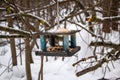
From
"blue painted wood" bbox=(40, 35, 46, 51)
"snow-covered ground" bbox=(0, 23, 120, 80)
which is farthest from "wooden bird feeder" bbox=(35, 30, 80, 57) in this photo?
"snow-covered ground" bbox=(0, 23, 120, 80)

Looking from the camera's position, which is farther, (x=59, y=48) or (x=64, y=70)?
(x=64, y=70)

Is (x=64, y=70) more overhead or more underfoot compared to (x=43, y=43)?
more underfoot

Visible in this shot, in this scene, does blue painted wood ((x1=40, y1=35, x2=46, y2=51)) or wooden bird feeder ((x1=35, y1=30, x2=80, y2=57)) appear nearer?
wooden bird feeder ((x1=35, y1=30, x2=80, y2=57))

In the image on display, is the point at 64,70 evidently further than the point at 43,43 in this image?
Yes

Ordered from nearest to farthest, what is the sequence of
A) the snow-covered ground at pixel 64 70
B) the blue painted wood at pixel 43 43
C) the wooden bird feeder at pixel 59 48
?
1. the wooden bird feeder at pixel 59 48
2. the blue painted wood at pixel 43 43
3. the snow-covered ground at pixel 64 70

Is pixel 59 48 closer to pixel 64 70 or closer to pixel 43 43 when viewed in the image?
pixel 43 43

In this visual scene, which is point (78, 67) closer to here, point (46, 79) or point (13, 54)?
point (46, 79)

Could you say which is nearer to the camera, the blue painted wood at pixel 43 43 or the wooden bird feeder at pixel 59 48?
the wooden bird feeder at pixel 59 48

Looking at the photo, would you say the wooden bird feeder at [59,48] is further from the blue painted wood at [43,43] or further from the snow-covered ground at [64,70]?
the snow-covered ground at [64,70]

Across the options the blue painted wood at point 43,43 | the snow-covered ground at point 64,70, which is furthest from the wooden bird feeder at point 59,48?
the snow-covered ground at point 64,70

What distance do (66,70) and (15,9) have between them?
2.64m

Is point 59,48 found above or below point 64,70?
above

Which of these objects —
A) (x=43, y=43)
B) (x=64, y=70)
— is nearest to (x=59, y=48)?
(x=43, y=43)

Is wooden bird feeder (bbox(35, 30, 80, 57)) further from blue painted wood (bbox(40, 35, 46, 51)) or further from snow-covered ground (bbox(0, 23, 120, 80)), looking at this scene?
snow-covered ground (bbox(0, 23, 120, 80))
